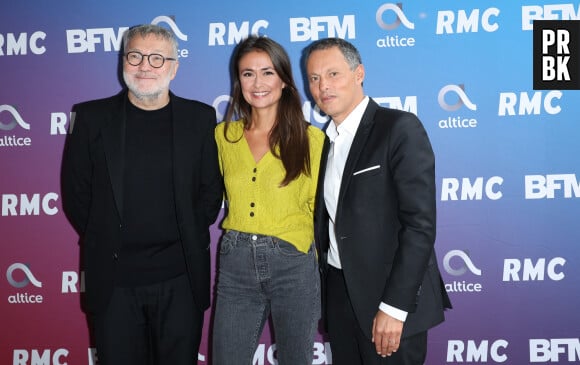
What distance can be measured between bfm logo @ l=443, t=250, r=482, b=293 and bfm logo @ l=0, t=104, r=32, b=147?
2754 mm

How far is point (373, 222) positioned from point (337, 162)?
0.96 ft

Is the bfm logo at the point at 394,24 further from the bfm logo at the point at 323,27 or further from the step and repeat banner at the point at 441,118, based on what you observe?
the bfm logo at the point at 323,27

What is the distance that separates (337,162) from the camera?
81.0 inches

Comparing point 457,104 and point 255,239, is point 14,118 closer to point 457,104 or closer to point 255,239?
point 255,239

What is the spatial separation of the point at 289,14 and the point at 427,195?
183 cm

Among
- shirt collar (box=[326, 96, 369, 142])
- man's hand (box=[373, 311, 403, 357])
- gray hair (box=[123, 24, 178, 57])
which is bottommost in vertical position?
man's hand (box=[373, 311, 403, 357])

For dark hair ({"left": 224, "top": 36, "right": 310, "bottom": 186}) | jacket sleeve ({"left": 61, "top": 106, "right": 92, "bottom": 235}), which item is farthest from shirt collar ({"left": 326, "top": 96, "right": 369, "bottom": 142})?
jacket sleeve ({"left": 61, "top": 106, "right": 92, "bottom": 235})

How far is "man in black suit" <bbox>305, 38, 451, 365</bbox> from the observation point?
1.82m

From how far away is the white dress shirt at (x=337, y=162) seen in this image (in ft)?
6.71

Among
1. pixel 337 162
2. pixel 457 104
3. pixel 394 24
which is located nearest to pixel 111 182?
pixel 337 162

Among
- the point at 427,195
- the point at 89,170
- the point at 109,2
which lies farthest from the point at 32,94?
the point at 427,195

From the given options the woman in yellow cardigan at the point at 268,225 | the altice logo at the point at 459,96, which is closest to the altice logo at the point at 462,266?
the altice logo at the point at 459,96

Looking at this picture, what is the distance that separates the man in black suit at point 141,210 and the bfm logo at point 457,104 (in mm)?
1640

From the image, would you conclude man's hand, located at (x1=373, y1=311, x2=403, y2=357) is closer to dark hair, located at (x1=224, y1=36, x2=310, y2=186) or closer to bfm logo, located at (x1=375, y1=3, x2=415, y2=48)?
dark hair, located at (x1=224, y1=36, x2=310, y2=186)
